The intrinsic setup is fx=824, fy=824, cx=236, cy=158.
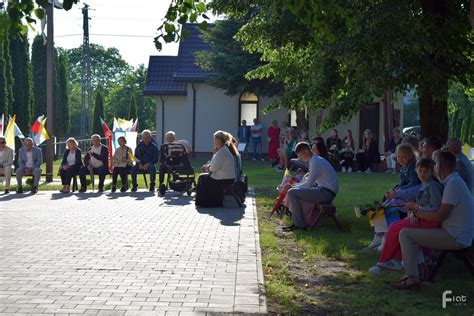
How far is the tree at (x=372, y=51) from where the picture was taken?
1184cm

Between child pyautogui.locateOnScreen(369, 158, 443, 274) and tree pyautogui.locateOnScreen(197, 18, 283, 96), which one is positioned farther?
tree pyautogui.locateOnScreen(197, 18, 283, 96)

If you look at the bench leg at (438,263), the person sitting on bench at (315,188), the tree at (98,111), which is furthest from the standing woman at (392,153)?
the tree at (98,111)

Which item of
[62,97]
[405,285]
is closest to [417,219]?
[405,285]

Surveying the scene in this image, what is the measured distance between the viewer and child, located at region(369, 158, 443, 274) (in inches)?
336

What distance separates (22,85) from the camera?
46.6 metres

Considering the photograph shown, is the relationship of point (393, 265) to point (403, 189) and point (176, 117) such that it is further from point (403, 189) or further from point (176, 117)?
point (176, 117)

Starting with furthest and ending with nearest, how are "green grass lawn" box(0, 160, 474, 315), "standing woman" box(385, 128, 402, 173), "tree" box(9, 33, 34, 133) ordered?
"tree" box(9, 33, 34, 133) → "standing woman" box(385, 128, 402, 173) → "green grass lawn" box(0, 160, 474, 315)

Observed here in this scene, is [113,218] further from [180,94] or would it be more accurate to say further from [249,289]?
[180,94]

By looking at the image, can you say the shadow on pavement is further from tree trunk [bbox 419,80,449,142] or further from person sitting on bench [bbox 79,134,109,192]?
person sitting on bench [bbox 79,134,109,192]

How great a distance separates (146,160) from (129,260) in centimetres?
1133

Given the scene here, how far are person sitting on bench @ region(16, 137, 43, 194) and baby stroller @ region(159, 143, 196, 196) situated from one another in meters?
3.21

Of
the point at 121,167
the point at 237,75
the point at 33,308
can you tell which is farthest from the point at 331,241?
the point at 237,75

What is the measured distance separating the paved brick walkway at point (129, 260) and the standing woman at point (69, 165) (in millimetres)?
3694

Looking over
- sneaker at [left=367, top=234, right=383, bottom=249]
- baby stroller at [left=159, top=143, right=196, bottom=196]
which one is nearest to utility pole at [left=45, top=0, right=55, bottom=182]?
baby stroller at [left=159, top=143, right=196, bottom=196]
